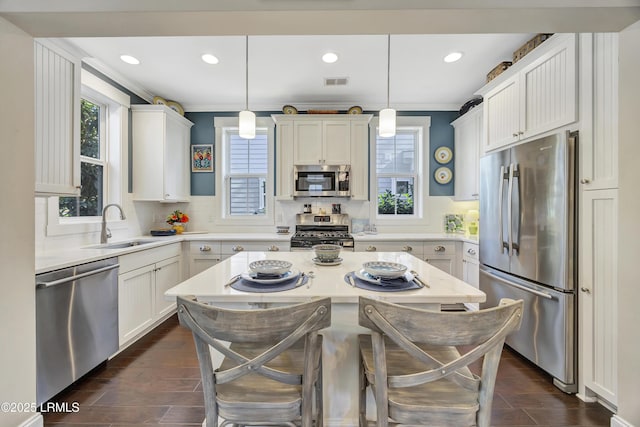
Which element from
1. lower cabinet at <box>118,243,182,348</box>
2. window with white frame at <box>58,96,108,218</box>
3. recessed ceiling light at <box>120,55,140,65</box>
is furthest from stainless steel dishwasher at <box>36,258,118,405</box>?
recessed ceiling light at <box>120,55,140,65</box>

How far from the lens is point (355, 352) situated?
1438 millimetres

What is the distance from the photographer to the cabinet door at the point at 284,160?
146 inches

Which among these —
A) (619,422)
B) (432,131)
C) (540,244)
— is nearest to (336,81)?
(432,131)

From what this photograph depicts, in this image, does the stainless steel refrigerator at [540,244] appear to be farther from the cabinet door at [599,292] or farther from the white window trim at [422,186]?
the white window trim at [422,186]

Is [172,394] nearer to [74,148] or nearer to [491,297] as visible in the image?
[74,148]

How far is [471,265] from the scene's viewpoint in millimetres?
3146

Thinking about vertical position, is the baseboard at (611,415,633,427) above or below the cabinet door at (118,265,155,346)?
below

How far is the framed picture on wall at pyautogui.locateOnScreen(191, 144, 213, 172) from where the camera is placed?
409cm

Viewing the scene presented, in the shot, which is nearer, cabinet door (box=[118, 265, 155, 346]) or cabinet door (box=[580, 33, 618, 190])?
cabinet door (box=[580, 33, 618, 190])

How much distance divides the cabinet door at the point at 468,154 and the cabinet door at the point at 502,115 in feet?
1.91

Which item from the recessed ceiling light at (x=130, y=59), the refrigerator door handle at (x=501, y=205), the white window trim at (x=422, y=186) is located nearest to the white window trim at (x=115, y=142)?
the recessed ceiling light at (x=130, y=59)

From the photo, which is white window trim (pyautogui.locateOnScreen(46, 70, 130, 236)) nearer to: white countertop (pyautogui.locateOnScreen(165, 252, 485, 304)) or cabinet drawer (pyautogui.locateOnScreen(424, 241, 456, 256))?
white countertop (pyautogui.locateOnScreen(165, 252, 485, 304))

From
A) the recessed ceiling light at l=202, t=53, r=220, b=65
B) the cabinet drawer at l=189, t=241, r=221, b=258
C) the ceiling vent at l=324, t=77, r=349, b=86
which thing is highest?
the ceiling vent at l=324, t=77, r=349, b=86

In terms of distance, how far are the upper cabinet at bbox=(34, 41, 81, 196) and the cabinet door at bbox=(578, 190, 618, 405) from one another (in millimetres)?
3582
